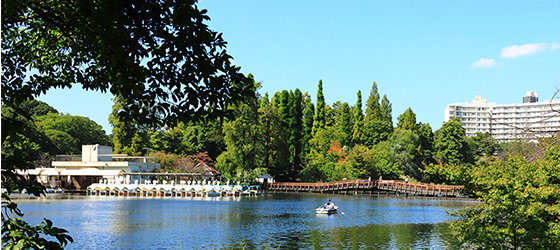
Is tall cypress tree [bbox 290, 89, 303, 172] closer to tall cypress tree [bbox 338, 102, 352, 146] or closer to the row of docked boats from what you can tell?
tall cypress tree [bbox 338, 102, 352, 146]

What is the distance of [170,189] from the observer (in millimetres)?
50719

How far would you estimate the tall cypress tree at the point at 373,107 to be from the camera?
268 feet

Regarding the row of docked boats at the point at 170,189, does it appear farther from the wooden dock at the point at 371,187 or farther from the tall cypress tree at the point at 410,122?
the tall cypress tree at the point at 410,122

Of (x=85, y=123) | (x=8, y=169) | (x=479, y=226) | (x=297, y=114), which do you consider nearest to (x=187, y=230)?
(x=479, y=226)

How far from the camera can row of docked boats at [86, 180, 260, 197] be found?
50.1m

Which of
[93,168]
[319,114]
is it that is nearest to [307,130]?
[319,114]

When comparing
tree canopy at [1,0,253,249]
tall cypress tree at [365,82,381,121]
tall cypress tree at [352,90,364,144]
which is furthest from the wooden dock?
tree canopy at [1,0,253,249]

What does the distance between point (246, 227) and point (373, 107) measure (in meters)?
59.8

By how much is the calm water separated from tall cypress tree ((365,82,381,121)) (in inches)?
1741

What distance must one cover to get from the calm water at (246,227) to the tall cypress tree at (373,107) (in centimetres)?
4422

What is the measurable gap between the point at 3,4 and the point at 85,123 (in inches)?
2762

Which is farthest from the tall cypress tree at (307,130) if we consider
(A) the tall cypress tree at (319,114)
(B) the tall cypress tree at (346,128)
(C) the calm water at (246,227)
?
(C) the calm water at (246,227)

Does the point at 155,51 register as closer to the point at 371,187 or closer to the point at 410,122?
the point at 371,187

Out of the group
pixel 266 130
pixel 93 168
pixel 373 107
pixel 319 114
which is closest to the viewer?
pixel 93 168
